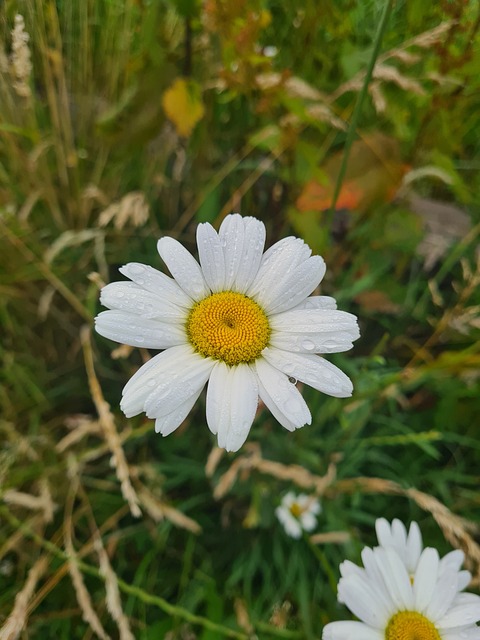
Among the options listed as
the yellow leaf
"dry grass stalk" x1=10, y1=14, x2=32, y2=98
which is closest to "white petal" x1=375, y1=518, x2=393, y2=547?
the yellow leaf

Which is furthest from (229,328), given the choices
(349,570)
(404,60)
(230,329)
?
(404,60)

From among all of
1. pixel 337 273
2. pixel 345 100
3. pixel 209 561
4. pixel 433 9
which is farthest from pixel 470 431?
pixel 433 9

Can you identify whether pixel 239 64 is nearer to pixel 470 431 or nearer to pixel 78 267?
pixel 78 267

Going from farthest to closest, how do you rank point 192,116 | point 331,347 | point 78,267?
point 78,267 → point 192,116 → point 331,347

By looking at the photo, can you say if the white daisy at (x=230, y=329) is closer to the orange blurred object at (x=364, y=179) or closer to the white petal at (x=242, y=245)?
the white petal at (x=242, y=245)

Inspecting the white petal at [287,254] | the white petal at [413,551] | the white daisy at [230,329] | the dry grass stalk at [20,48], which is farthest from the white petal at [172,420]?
the dry grass stalk at [20,48]

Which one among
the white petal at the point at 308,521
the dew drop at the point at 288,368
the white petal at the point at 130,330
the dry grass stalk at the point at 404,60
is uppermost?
the dry grass stalk at the point at 404,60
